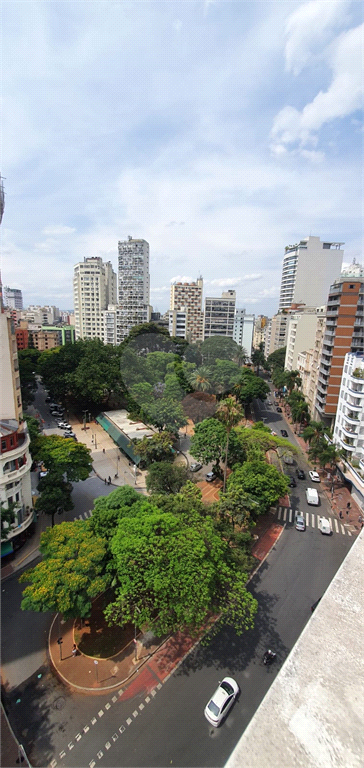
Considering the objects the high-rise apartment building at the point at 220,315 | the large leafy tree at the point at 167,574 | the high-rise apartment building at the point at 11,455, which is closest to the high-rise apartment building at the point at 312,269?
the high-rise apartment building at the point at 220,315

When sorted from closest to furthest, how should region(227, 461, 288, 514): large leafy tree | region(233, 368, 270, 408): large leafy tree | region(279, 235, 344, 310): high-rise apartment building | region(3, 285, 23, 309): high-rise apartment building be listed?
region(227, 461, 288, 514): large leafy tree
region(233, 368, 270, 408): large leafy tree
region(279, 235, 344, 310): high-rise apartment building
region(3, 285, 23, 309): high-rise apartment building

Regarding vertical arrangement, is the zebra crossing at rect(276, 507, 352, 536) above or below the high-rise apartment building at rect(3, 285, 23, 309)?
below

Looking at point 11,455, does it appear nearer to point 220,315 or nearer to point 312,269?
point 220,315

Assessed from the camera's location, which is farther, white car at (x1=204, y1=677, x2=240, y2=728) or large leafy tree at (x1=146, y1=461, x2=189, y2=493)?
large leafy tree at (x1=146, y1=461, x2=189, y2=493)

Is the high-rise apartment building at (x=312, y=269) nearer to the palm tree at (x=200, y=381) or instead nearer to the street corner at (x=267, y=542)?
the palm tree at (x=200, y=381)

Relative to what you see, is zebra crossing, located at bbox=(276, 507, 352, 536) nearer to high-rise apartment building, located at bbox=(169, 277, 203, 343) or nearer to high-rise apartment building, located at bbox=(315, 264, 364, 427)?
high-rise apartment building, located at bbox=(315, 264, 364, 427)

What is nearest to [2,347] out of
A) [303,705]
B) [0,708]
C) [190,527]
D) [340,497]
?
[190,527]

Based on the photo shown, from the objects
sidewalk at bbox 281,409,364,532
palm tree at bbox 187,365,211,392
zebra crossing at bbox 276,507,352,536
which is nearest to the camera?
zebra crossing at bbox 276,507,352,536

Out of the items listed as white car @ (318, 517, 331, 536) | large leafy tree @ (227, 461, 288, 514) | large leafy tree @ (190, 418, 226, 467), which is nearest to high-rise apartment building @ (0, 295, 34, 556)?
large leafy tree @ (227, 461, 288, 514)
